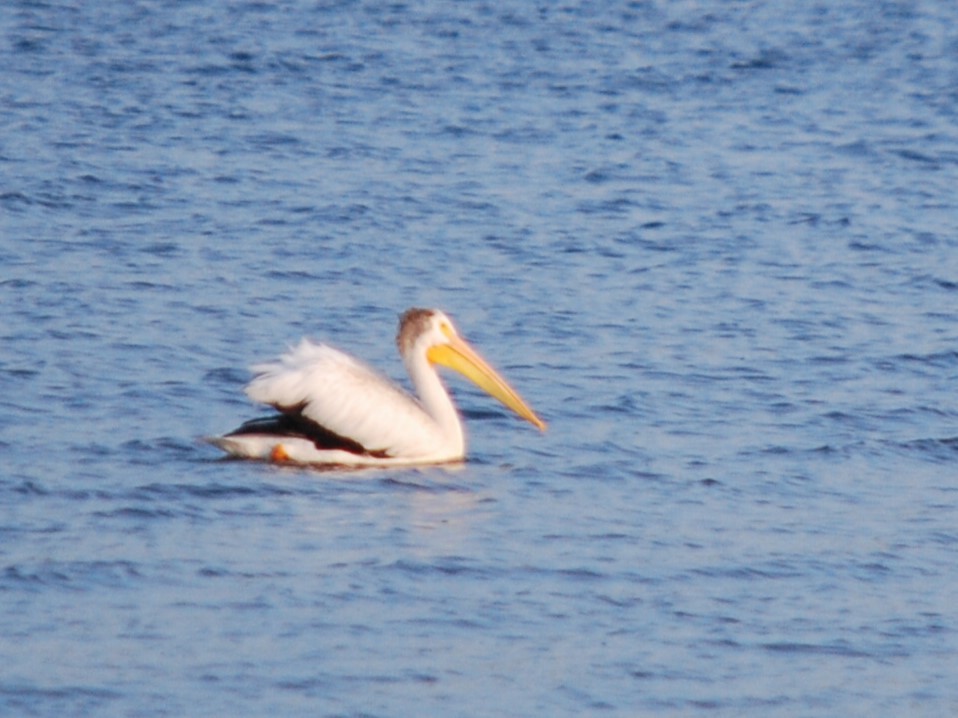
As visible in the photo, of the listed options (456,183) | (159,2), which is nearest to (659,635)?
(456,183)

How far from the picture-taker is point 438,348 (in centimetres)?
918

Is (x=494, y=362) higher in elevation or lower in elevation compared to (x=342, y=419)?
higher

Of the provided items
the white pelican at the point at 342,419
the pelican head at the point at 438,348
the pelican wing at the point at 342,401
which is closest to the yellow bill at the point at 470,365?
the pelican head at the point at 438,348

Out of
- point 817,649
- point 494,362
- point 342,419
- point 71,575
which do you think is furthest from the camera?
point 494,362

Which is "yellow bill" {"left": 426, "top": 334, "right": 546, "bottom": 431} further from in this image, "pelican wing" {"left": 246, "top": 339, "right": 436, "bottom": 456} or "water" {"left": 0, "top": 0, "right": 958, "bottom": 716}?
"pelican wing" {"left": 246, "top": 339, "right": 436, "bottom": 456}

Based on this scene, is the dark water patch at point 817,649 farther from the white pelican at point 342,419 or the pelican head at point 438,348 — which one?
the pelican head at point 438,348

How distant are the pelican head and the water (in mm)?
301

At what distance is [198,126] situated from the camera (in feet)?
51.5

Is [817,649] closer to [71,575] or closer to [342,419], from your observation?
[71,575]

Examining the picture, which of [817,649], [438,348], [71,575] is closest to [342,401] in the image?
[438,348]

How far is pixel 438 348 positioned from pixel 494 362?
2.94 ft

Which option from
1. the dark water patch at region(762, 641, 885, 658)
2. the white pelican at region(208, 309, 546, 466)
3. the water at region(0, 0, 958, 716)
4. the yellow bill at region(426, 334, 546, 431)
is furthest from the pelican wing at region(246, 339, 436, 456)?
the dark water patch at region(762, 641, 885, 658)

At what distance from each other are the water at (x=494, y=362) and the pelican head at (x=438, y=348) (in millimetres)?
301

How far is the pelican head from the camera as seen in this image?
9.08 metres
